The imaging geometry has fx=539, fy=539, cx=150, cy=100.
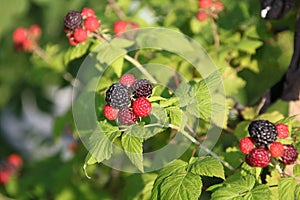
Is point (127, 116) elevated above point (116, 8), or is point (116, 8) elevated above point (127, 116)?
point (127, 116)

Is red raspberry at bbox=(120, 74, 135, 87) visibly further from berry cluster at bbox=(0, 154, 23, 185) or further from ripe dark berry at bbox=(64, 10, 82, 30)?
berry cluster at bbox=(0, 154, 23, 185)

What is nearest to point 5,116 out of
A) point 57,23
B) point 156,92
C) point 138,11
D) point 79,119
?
point 57,23

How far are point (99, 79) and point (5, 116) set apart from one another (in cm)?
368

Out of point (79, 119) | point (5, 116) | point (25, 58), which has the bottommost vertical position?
point (5, 116)

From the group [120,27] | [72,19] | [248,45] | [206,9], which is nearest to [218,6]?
[206,9]

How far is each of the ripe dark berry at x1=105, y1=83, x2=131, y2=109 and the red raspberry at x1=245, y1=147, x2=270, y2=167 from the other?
27cm

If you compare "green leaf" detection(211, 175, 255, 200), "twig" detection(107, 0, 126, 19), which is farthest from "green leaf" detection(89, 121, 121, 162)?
"twig" detection(107, 0, 126, 19)

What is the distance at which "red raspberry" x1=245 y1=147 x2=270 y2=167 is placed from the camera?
1063 mm

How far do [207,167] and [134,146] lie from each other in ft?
0.50

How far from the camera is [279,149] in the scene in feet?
3.55

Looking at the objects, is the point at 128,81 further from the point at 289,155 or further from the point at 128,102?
the point at 289,155

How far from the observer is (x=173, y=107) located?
1.07 metres

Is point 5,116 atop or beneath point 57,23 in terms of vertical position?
beneath

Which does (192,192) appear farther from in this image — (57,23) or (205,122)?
(57,23)
